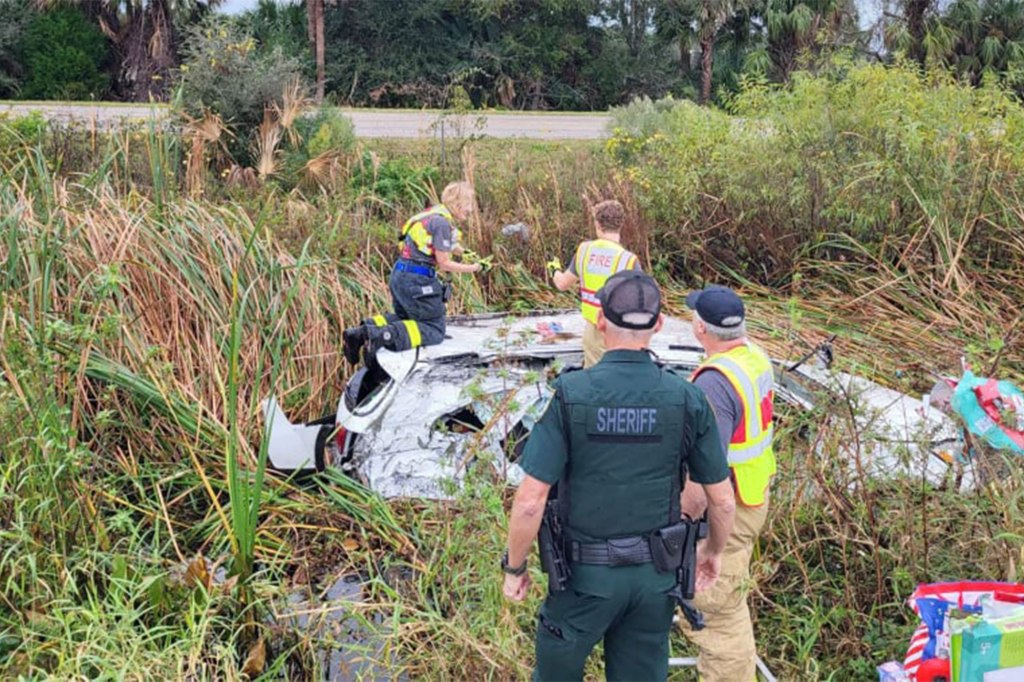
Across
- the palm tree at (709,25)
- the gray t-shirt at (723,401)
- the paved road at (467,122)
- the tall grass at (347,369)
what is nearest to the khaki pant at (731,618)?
the gray t-shirt at (723,401)

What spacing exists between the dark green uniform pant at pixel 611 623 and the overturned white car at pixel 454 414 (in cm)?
160

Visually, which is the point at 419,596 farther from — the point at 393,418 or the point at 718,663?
the point at 718,663

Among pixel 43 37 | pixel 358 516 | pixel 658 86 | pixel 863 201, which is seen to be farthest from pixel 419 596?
pixel 658 86

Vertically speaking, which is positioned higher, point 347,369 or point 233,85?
point 233,85

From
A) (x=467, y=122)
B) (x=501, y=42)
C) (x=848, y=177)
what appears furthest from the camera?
(x=501, y=42)

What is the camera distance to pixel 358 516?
210 inches

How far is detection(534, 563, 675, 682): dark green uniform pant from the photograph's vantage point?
3143mm

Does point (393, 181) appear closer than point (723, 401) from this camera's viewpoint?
No

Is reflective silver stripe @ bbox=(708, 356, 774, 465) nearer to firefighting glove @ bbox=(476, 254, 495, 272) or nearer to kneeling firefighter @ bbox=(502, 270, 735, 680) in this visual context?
kneeling firefighter @ bbox=(502, 270, 735, 680)

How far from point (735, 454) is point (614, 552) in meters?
0.76

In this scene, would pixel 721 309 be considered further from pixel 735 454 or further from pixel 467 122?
pixel 467 122

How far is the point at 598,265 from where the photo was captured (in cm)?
616

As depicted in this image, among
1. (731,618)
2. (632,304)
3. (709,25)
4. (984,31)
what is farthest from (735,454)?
(709,25)

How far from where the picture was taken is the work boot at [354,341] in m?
5.68
